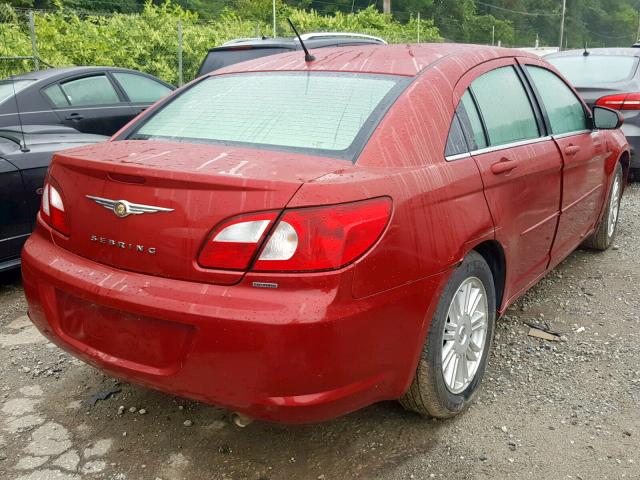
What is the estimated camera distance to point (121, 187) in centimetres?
219

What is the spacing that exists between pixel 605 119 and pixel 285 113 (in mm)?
2434

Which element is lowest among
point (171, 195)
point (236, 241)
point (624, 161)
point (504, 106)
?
point (624, 161)

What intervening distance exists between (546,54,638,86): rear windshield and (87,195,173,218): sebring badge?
600 centimetres

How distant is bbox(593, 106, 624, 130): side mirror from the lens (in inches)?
160

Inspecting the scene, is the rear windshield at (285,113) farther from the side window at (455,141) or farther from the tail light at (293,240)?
the tail light at (293,240)

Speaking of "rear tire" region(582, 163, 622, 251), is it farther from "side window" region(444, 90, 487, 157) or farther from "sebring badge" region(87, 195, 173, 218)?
"sebring badge" region(87, 195, 173, 218)

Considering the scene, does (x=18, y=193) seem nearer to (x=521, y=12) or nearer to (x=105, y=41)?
(x=105, y=41)

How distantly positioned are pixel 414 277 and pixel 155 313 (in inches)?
34.1

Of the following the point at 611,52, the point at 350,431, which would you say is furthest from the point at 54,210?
the point at 611,52

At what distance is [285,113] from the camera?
2.60m

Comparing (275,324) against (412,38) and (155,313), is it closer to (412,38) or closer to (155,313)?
(155,313)

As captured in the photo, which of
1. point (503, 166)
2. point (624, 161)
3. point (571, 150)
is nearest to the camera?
point (503, 166)

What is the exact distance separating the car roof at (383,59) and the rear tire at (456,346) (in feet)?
2.83

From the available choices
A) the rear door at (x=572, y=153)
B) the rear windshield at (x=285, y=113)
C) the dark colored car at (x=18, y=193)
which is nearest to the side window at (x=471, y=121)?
the rear windshield at (x=285, y=113)
